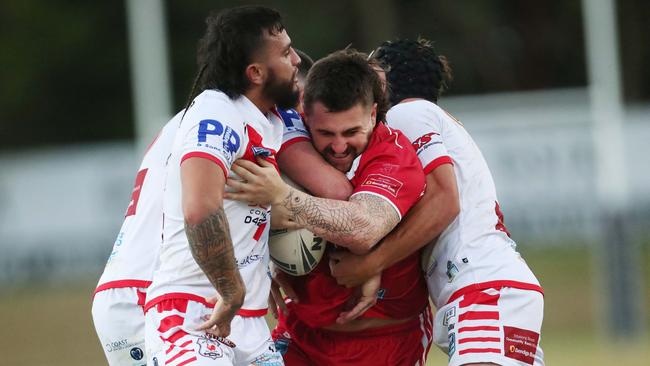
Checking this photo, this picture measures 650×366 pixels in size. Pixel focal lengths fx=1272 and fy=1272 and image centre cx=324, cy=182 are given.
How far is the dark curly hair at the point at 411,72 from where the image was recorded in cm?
657

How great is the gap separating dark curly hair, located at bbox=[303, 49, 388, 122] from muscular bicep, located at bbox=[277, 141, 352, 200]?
194mm

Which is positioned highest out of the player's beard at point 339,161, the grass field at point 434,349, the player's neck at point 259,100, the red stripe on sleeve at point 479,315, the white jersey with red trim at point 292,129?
the player's neck at point 259,100

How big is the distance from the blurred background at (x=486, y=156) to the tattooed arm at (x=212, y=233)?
28.9ft

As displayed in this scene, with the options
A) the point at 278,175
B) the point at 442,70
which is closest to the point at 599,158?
the point at 442,70

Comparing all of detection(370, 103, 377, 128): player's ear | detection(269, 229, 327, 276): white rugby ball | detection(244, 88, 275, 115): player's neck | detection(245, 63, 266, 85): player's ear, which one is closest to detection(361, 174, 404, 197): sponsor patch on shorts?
detection(370, 103, 377, 128): player's ear

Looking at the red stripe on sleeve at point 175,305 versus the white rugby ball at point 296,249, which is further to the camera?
the white rugby ball at point 296,249

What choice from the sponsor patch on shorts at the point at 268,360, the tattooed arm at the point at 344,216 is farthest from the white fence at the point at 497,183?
the sponsor patch on shorts at the point at 268,360

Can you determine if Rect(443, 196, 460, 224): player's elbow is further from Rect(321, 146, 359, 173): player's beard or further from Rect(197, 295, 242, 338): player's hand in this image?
Rect(197, 295, 242, 338): player's hand

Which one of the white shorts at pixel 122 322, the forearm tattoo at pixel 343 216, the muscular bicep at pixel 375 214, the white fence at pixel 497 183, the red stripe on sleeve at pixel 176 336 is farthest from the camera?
the white fence at pixel 497 183

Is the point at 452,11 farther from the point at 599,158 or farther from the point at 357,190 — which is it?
the point at 357,190

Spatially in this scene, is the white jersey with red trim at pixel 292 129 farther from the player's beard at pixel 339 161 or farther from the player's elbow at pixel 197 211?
the player's elbow at pixel 197 211

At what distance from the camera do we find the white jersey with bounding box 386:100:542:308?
6.16 meters

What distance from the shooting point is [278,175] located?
5480 millimetres

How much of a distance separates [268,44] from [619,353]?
10.3 m
